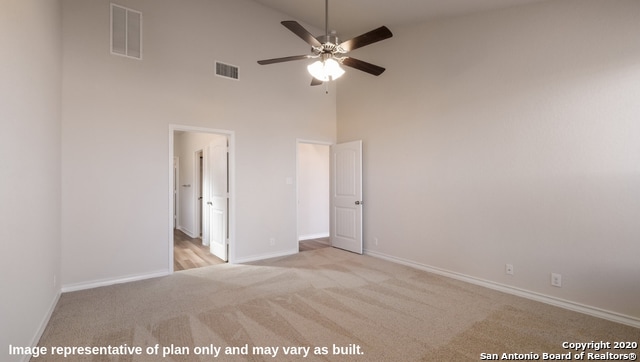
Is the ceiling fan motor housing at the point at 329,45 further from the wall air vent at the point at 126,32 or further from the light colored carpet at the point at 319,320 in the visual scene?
the wall air vent at the point at 126,32

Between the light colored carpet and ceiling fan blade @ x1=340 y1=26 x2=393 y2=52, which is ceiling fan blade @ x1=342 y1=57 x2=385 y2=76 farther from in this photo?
the light colored carpet

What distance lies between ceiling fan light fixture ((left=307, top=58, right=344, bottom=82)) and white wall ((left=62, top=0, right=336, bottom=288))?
2.22 meters

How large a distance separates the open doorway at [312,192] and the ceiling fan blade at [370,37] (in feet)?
13.4

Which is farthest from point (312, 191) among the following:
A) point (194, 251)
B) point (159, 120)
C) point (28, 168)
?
point (28, 168)

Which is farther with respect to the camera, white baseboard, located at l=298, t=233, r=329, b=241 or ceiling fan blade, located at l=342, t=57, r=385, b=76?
white baseboard, located at l=298, t=233, r=329, b=241

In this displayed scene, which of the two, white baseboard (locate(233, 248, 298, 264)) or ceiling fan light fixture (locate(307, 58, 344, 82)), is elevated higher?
ceiling fan light fixture (locate(307, 58, 344, 82))

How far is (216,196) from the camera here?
5145 mm

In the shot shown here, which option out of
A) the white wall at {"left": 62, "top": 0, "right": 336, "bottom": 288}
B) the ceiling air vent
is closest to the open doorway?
the white wall at {"left": 62, "top": 0, "right": 336, "bottom": 288}

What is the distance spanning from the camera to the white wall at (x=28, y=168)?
5.85 feet

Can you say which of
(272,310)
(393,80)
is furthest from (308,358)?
(393,80)

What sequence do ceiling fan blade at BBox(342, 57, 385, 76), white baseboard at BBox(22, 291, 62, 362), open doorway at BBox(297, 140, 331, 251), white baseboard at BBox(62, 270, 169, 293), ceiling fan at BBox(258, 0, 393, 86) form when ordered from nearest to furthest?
white baseboard at BBox(22, 291, 62, 362), ceiling fan at BBox(258, 0, 393, 86), ceiling fan blade at BBox(342, 57, 385, 76), white baseboard at BBox(62, 270, 169, 293), open doorway at BBox(297, 140, 331, 251)

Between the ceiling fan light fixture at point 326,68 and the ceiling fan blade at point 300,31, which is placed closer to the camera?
the ceiling fan blade at point 300,31

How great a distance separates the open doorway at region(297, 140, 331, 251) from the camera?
6895mm

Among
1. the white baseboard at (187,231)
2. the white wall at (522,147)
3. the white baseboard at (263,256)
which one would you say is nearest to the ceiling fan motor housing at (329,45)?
the white wall at (522,147)
